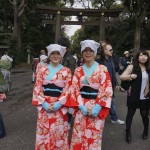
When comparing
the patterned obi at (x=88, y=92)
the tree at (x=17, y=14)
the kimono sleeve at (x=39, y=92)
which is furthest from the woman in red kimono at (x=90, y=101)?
the tree at (x=17, y=14)

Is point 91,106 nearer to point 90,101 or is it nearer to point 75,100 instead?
point 90,101

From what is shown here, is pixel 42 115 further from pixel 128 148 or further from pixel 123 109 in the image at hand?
pixel 123 109

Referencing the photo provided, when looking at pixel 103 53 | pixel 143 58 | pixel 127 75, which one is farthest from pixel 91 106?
pixel 103 53

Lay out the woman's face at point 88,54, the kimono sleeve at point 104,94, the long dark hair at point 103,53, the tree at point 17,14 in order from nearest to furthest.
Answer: the kimono sleeve at point 104,94 < the woman's face at point 88,54 < the long dark hair at point 103,53 < the tree at point 17,14

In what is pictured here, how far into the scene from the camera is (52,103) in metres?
3.84

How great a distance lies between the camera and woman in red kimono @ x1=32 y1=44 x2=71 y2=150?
385cm

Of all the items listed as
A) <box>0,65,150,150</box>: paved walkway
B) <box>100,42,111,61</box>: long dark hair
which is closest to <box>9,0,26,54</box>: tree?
<box>0,65,150,150</box>: paved walkway

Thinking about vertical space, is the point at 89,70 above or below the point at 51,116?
above

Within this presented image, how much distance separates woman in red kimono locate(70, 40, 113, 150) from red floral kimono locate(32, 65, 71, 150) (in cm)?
17

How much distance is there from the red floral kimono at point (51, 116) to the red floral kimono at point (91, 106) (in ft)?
0.62

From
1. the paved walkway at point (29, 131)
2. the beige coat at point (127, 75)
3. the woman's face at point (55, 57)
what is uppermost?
the woman's face at point (55, 57)

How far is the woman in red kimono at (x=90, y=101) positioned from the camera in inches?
144

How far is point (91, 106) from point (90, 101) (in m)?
0.07

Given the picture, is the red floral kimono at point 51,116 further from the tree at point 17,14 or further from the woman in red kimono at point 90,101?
the tree at point 17,14
